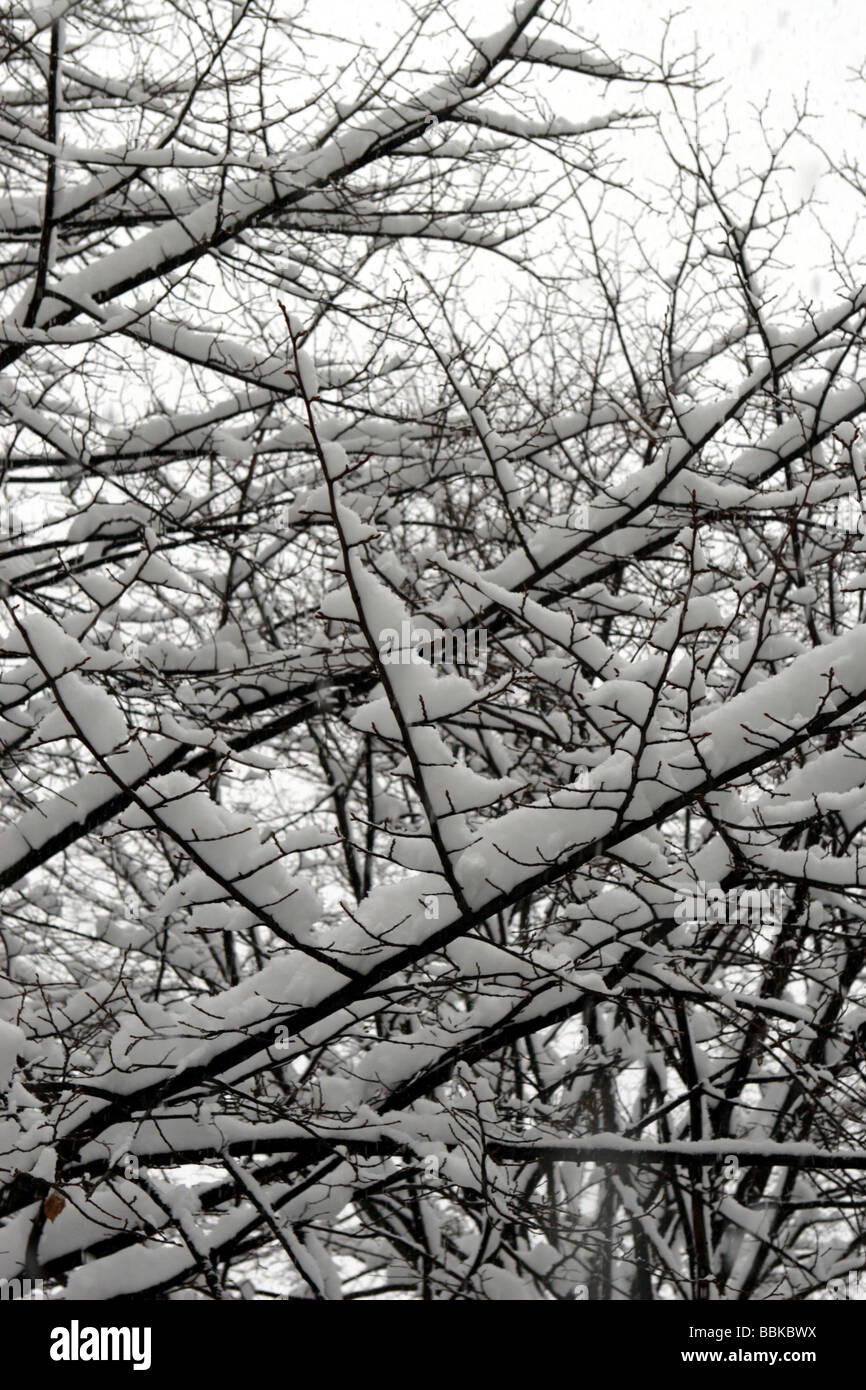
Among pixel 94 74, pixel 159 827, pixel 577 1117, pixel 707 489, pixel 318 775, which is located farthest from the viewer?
pixel 318 775

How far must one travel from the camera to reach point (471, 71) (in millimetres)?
4098

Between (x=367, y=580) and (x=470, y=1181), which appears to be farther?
(x=470, y=1181)

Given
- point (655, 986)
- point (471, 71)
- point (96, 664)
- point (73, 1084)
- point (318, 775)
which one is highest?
point (471, 71)

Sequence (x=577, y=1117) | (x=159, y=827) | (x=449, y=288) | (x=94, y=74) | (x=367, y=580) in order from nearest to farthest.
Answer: (x=367, y=580) < (x=159, y=827) < (x=577, y=1117) < (x=94, y=74) < (x=449, y=288)

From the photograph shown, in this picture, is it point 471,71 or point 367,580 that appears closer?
point 367,580

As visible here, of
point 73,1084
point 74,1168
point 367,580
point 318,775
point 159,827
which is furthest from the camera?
point 318,775

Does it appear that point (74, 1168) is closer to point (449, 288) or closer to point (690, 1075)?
point (690, 1075)

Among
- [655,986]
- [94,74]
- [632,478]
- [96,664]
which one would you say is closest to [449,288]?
[94,74]

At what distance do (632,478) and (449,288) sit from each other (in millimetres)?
2393

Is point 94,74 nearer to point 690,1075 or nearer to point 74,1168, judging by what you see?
point 74,1168

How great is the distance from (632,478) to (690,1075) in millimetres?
2133

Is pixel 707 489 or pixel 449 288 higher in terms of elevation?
pixel 449 288

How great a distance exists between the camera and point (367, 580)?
1.74 metres

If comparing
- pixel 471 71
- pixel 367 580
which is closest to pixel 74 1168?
pixel 367 580
